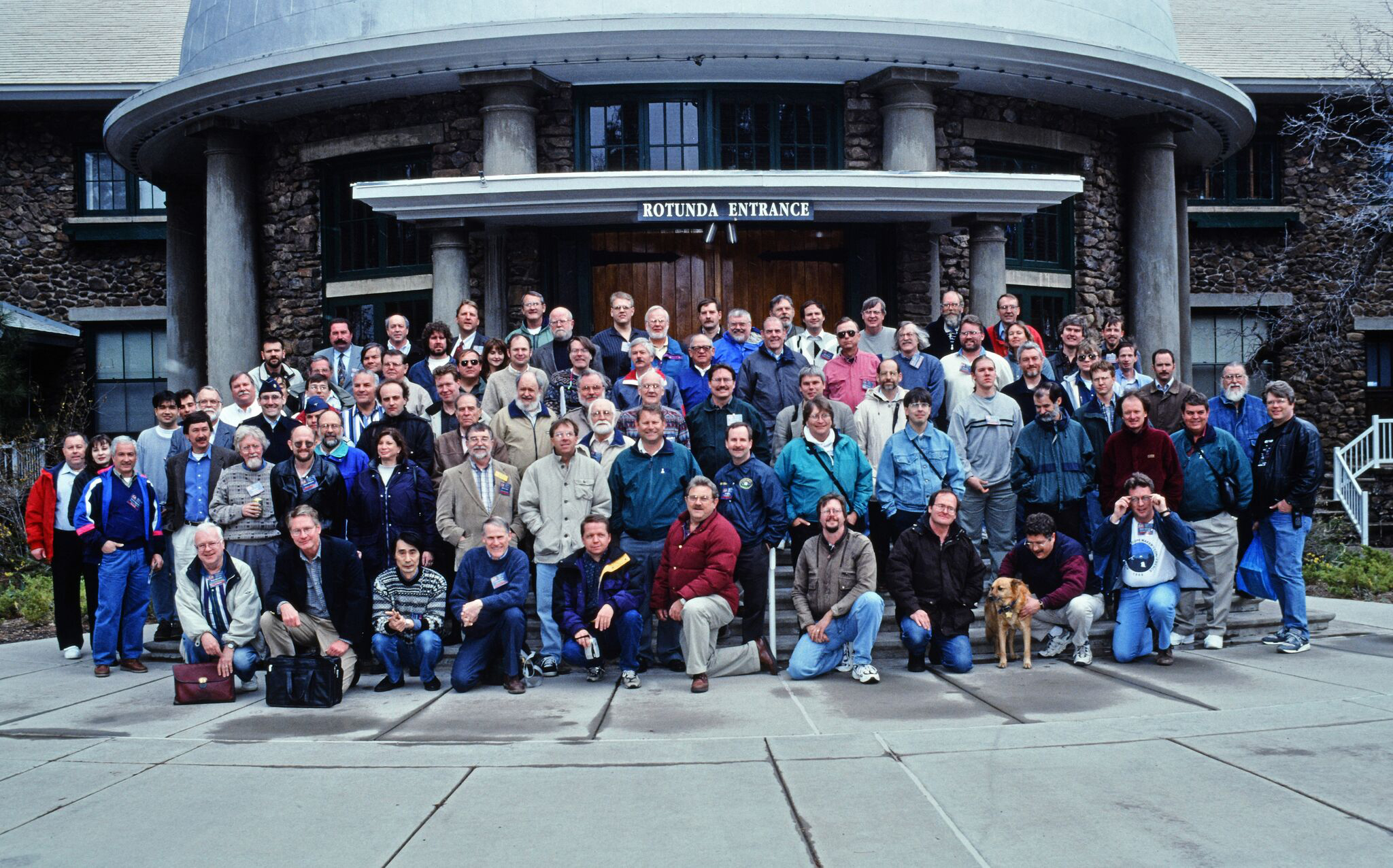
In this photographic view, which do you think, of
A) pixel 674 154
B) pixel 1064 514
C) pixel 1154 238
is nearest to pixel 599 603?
pixel 1064 514

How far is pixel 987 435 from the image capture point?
918cm

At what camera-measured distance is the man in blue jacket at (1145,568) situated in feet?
27.4

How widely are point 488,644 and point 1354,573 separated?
32.4 feet

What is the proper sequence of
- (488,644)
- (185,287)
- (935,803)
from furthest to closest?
(185,287) → (488,644) → (935,803)

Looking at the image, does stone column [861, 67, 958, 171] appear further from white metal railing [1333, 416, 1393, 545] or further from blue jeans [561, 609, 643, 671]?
white metal railing [1333, 416, 1393, 545]

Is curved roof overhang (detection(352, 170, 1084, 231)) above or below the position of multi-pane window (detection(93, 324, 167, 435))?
above

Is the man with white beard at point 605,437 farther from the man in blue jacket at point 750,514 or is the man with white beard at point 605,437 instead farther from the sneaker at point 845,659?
the sneaker at point 845,659

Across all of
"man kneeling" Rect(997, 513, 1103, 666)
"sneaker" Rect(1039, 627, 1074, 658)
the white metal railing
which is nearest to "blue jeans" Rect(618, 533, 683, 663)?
"man kneeling" Rect(997, 513, 1103, 666)

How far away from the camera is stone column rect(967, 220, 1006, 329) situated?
1324 centimetres

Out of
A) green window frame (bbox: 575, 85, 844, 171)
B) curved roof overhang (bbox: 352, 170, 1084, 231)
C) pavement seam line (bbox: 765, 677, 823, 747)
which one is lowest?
pavement seam line (bbox: 765, 677, 823, 747)

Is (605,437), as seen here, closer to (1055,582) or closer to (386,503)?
(386,503)

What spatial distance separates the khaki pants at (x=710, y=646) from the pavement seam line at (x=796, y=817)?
174 centimetres

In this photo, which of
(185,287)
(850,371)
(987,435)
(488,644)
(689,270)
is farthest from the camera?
(185,287)

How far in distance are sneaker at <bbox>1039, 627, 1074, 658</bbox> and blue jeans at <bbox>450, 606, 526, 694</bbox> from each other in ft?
12.7
